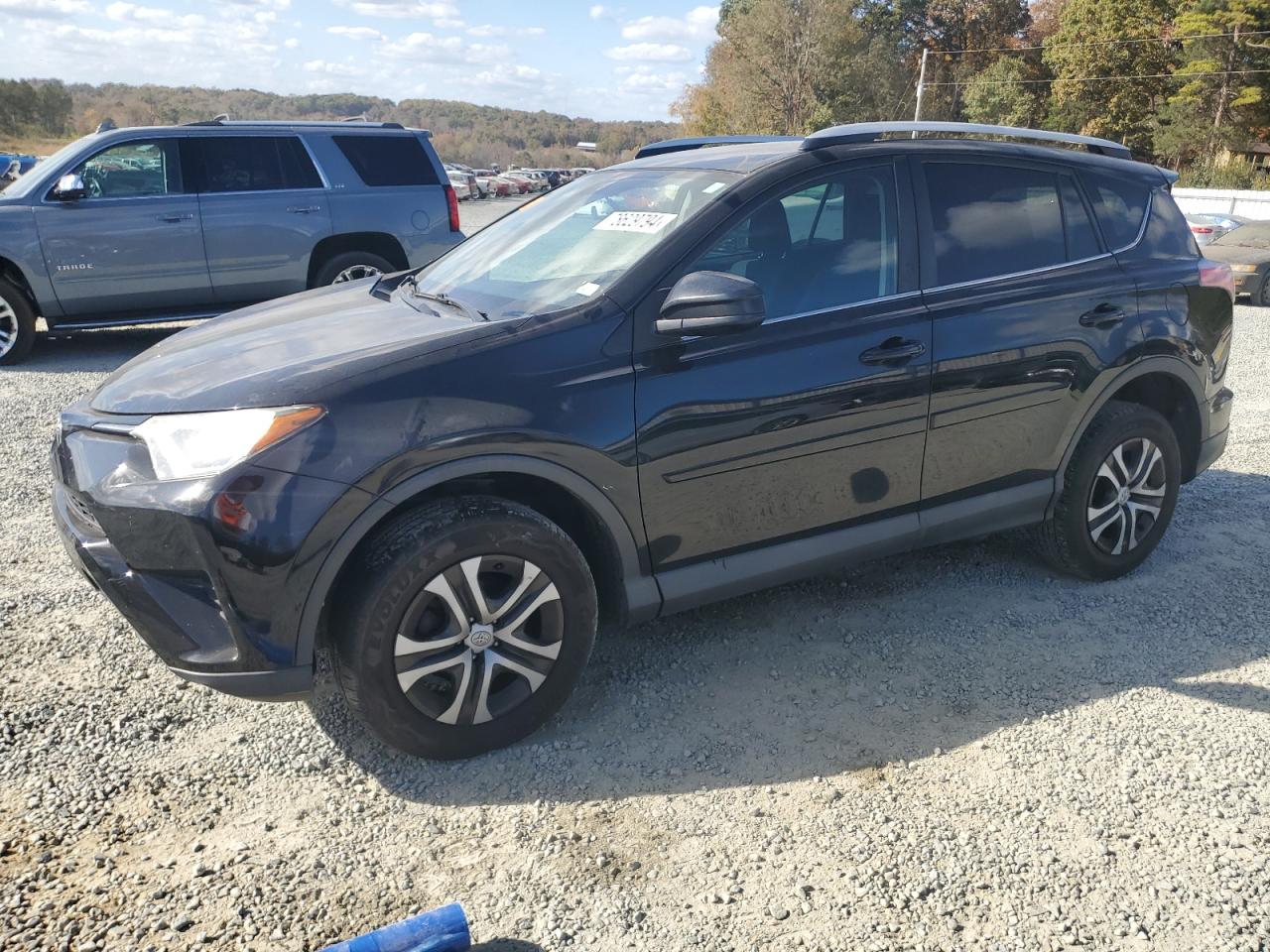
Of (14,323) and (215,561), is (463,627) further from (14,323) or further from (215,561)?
(14,323)

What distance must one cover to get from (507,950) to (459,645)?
2.81 feet

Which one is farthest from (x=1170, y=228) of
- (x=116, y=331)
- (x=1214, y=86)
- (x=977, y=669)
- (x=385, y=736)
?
(x=1214, y=86)

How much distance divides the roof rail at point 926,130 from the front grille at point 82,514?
259cm

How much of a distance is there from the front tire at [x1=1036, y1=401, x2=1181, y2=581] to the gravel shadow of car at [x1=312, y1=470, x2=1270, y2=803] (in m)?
0.14

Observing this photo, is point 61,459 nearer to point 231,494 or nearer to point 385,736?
point 231,494

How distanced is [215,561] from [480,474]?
0.74 m

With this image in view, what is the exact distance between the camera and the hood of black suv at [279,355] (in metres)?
2.73

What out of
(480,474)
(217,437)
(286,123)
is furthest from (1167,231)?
(286,123)

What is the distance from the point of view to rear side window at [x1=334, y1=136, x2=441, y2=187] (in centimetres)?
903

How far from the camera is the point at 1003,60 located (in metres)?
63.0

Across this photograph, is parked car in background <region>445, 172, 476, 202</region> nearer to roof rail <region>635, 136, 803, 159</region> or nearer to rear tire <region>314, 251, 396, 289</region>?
rear tire <region>314, 251, 396, 289</region>

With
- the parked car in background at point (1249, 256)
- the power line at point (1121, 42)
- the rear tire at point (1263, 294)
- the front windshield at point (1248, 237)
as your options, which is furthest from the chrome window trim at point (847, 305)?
the power line at point (1121, 42)

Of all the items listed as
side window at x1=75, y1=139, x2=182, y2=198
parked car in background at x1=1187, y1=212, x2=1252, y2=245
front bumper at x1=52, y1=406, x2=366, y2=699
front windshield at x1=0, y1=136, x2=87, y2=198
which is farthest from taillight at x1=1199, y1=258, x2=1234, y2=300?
parked car in background at x1=1187, y1=212, x2=1252, y2=245

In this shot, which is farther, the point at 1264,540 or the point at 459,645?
the point at 1264,540
